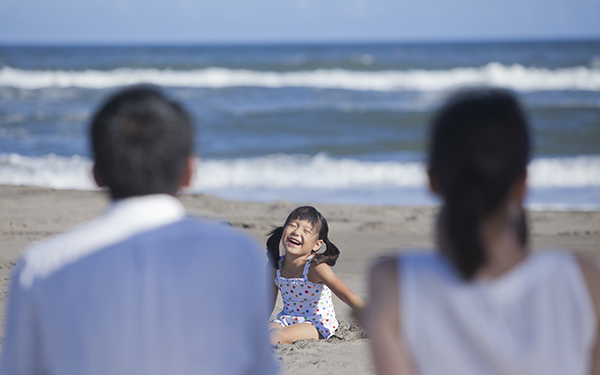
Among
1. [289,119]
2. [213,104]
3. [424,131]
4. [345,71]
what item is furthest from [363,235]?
[345,71]

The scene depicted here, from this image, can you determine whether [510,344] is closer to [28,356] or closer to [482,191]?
[482,191]

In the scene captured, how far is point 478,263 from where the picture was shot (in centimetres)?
115

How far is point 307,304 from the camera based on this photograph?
385 cm

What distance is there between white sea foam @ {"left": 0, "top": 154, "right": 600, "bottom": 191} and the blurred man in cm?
757

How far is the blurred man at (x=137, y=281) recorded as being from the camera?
44.9 inches

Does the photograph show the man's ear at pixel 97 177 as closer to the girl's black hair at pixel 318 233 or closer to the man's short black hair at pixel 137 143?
the man's short black hair at pixel 137 143

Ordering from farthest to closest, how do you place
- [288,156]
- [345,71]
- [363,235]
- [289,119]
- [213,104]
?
[345,71], [213,104], [289,119], [288,156], [363,235]

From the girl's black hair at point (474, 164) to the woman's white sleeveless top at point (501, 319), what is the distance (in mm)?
55

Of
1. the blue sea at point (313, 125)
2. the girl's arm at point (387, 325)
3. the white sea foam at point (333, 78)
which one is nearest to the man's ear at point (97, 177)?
the girl's arm at point (387, 325)

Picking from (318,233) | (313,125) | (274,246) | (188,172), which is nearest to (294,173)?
(313,125)

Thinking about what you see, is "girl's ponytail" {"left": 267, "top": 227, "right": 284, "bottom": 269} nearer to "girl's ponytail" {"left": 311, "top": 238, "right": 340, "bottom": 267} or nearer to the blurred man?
"girl's ponytail" {"left": 311, "top": 238, "right": 340, "bottom": 267}

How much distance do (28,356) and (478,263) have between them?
35.8 inches

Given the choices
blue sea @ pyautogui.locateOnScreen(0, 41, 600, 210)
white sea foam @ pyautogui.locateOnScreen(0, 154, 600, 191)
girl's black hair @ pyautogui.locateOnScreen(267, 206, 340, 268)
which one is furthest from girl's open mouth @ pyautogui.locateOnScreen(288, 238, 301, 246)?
white sea foam @ pyautogui.locateOnScreen(0, 154, 600, 191)

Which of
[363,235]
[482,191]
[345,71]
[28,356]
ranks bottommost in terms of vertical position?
[363,235]
